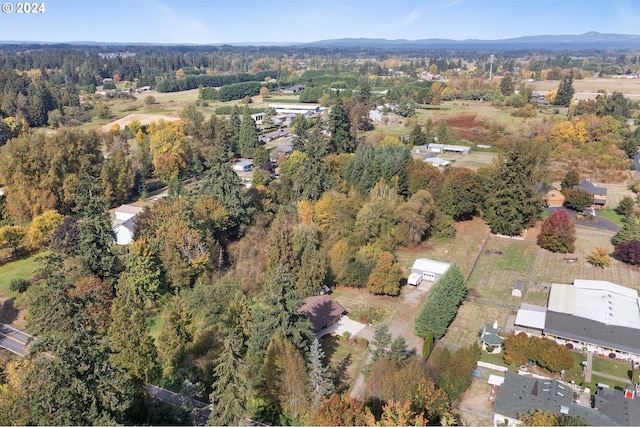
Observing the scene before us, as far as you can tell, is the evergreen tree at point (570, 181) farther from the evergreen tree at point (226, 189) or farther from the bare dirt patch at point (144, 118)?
the bare dirt patch at point (144, 118)

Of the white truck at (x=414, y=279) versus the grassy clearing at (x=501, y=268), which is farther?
the white truck at (x=414, y=279)

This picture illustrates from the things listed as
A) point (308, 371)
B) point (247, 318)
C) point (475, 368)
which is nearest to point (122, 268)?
point (247, 318)

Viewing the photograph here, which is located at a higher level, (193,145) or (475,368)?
(193,145)

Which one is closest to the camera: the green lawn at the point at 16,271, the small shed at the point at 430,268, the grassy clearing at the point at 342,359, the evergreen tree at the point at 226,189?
the grassy clearing at the point at 342,359

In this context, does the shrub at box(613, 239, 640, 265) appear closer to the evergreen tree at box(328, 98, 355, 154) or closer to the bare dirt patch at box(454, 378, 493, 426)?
the bare dirt patch at box(454, 378, 493, 426)

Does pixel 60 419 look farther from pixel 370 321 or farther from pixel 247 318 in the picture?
pixel 370 321

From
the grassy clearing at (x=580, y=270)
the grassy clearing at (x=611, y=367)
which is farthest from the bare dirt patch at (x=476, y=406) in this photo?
the grassy clearing at (x=580, y=270)

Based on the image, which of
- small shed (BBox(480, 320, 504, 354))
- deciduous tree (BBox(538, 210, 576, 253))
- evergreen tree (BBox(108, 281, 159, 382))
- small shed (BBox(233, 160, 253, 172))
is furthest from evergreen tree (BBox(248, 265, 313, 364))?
small shed (BBox(233, 160, 253, 172))
